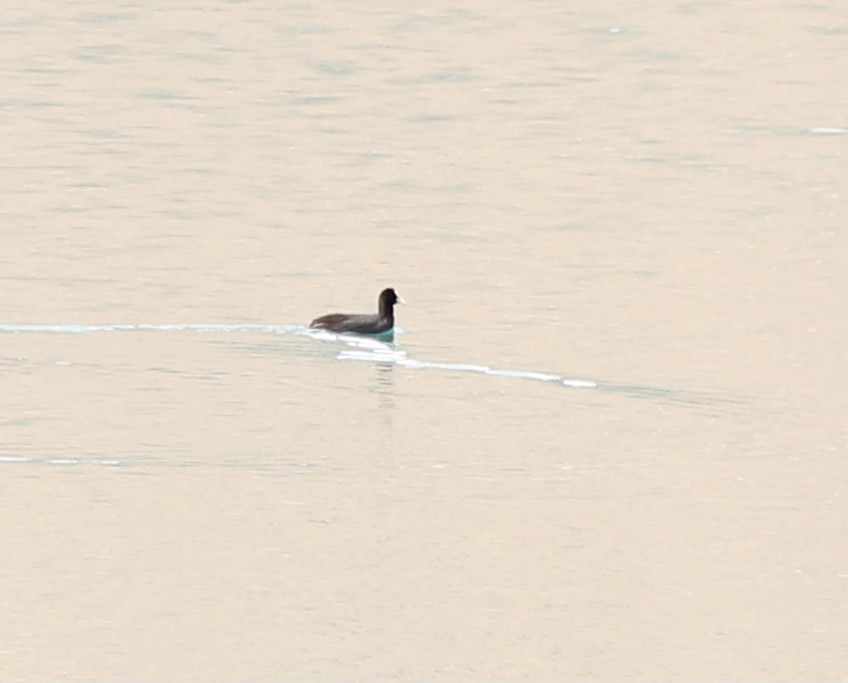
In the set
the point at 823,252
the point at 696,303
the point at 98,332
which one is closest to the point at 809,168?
the point at 823,252

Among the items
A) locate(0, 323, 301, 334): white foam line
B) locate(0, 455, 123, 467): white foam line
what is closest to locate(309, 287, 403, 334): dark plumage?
locate(0, 323, 301, 334): white foam line

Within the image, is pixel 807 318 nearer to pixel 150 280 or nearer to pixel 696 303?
pixel 696 303

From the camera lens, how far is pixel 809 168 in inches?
904

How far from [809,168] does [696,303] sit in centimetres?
621

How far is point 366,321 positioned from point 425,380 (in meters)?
1.53

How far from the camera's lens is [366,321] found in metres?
16.1

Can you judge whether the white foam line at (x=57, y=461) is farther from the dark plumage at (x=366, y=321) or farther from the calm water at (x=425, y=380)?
the dark plumage at (x=366, y=321)

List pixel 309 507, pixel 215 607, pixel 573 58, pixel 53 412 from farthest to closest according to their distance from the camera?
pixel 573 58 → pixel 53 412 → pixel 309 507 → pixel 215 607

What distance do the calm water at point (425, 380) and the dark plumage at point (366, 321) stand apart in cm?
23

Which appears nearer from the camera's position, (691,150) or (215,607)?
(215,607)

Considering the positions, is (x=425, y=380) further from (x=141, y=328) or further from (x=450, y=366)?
(x=141, y=328)

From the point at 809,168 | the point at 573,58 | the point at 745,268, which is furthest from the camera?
the point at 573,58

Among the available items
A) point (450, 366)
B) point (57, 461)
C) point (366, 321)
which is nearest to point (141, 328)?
point (366, 321)

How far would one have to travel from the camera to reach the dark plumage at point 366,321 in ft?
52.4
